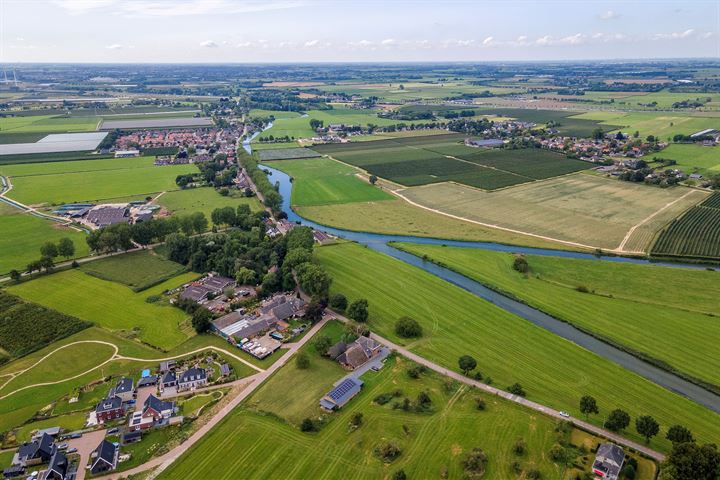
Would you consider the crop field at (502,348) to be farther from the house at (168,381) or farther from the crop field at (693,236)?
the crop field at (693,236)

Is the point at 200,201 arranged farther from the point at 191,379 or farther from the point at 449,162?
the point at 449,162

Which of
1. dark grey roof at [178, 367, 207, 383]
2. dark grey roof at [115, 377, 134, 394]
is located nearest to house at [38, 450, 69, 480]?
dark grey roof at [115, 377, 134, 394]

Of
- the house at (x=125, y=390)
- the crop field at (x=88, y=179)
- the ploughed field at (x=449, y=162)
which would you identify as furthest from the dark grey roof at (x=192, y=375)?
the ploughed field at (x=449, y=162)

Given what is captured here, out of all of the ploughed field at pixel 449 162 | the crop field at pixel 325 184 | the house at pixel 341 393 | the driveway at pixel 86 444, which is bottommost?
the driveway at pixel 86 444

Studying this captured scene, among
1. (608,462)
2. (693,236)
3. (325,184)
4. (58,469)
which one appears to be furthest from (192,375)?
(693,236)

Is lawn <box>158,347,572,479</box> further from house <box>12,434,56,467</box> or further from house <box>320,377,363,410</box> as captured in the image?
house <box>12,434,56,467</box>

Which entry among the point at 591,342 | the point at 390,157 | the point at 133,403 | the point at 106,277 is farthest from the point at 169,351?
the point at 390,157
